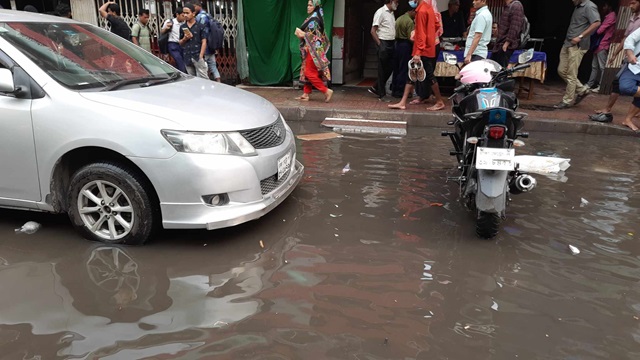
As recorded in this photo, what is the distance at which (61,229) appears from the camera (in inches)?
153

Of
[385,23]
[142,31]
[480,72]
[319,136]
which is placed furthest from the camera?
[142,31]

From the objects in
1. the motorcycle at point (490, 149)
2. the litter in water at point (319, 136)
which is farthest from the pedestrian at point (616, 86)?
the litter in water at point (319, 136)

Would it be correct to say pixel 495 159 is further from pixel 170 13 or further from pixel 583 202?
pixel 170 13

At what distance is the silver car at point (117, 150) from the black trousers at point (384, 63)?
588 centimetres

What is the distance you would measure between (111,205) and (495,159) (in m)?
2.85

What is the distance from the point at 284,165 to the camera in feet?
13.0

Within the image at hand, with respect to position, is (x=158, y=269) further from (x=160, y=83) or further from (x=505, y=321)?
(x=505, y=321)

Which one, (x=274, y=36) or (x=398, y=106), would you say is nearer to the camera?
(x=398, y=106)

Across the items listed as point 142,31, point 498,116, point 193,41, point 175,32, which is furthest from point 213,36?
point 498,116

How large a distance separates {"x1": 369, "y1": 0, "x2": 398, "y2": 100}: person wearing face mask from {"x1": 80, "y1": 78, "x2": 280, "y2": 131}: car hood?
543 cm

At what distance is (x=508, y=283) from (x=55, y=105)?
3.34 metres

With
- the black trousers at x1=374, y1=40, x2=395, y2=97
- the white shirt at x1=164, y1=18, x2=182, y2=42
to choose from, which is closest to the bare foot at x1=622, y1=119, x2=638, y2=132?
the black trousers at x1=374, y1=40, x2=395, y2=97

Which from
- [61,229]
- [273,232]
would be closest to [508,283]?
[273,232]

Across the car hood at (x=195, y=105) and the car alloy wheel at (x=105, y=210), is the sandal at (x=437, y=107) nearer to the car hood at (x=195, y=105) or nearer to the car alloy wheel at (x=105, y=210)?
the car hood at (x=195, y=105)
